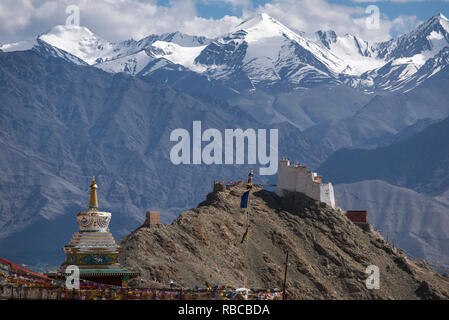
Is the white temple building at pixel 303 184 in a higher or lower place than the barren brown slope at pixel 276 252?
higher

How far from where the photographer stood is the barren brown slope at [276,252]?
447 feet

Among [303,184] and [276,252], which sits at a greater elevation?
[303,184]

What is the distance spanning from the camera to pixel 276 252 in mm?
155750

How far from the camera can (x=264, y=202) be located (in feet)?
548

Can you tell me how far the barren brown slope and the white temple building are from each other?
1282 millimetres

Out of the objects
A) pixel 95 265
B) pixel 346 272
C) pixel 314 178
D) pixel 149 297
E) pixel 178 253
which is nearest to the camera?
pixel 149 297

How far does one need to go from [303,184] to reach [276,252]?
56.4 ft

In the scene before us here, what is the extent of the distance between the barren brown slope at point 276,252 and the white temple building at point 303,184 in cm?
128

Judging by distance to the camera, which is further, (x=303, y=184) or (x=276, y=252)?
(x=303, y=184)

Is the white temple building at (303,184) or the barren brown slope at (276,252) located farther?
the white temple building at (303,184)

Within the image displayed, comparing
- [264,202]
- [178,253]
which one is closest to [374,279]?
[264,202]
